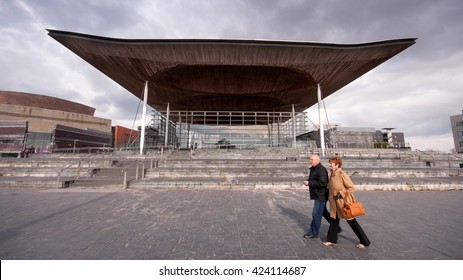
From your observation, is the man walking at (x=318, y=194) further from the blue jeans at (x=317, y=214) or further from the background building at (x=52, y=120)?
the background building at (x=52, y=120)

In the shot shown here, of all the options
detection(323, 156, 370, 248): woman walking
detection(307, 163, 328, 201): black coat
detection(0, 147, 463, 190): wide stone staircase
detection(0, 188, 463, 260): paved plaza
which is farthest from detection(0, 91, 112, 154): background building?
detection(323, 156, 370, 248): woman walking

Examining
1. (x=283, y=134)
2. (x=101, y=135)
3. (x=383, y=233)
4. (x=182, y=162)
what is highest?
(x=101, y=135)

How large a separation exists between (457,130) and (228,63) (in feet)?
309

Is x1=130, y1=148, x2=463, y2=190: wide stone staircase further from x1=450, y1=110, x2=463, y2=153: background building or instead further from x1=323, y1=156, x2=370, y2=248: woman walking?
x1=450, y1=110, x2=463, y2=153: background building

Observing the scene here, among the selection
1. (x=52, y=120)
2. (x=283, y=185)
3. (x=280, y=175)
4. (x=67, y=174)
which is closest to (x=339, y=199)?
(x=283, y=185)

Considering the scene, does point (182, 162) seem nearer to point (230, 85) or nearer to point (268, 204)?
point (268, 204)

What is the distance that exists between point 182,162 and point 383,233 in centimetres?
1117

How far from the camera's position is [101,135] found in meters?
59.6

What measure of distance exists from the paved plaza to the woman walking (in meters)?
0.17

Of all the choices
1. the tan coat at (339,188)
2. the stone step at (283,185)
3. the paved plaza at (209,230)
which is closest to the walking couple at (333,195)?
the tan coat at (339,188)

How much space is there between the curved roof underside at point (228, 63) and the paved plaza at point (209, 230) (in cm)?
1299

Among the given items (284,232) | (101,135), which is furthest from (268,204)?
(101,135)

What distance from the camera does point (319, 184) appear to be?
3473mm

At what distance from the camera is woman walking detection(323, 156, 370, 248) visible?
3.11 m
